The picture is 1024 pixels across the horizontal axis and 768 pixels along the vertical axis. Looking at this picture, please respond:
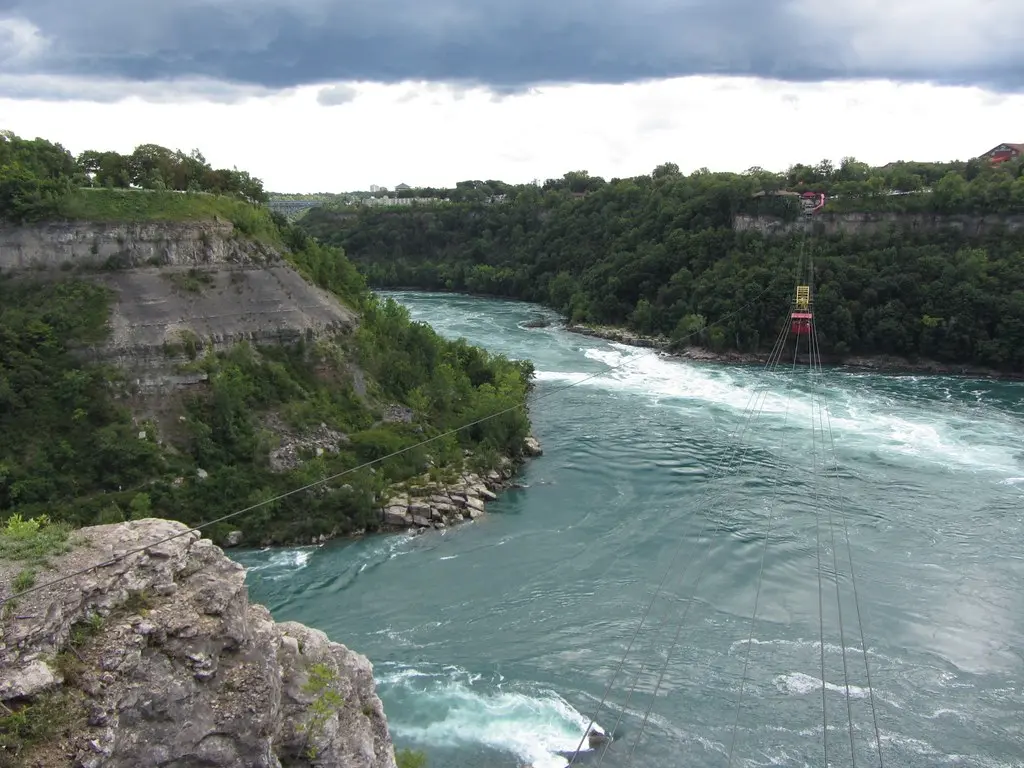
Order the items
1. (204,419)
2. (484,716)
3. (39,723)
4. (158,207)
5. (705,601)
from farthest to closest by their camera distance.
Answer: (158,207)
(204,419)
(705,601)
(484,716)
(39,723)

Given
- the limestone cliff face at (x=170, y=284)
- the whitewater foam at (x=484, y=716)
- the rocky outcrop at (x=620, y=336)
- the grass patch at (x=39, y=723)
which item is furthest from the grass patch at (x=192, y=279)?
the rocky outcrop at (x=620, y=336)

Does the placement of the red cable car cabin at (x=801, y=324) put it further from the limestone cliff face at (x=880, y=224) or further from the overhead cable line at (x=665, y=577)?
the limestone cliff face at (x=880, y=224)

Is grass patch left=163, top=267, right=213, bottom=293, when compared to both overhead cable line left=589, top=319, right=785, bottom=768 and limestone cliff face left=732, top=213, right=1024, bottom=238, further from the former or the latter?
limestone cliff face left=732, top=213, right=1024, bottom=238

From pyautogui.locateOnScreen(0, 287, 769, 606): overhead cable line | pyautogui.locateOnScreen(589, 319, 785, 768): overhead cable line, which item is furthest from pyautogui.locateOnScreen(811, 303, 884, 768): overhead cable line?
pyautogui.locateOnScreen(0, 287, 769, 606): overhead cable line

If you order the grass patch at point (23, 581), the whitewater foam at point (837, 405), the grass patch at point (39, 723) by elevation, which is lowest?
the whitewater foam at point (837, 405)

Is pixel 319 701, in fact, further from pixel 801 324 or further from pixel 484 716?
pixel 801 324

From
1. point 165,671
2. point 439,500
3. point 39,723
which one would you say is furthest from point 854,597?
point 39,723

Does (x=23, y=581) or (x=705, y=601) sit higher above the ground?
(x=23, y=581)
